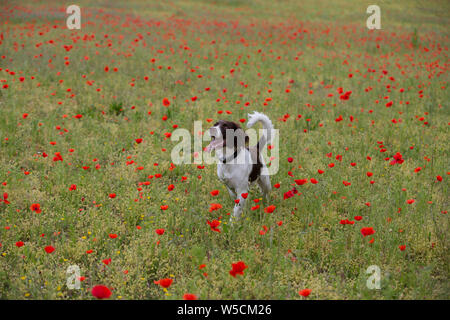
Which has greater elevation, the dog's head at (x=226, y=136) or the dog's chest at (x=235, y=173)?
the dog's head at (x=226, y=136)

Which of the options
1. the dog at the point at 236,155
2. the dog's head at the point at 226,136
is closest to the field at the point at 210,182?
the dog at the point at 236,155

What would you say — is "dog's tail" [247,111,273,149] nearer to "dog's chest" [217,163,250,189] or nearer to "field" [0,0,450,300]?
"dog's chest" [217,163,250,189]

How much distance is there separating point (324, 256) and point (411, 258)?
95cm

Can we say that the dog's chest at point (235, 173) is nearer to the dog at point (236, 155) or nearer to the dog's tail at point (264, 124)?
the dog at point (236, 155)

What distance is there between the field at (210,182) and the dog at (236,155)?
1.02 feet

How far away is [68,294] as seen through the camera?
325cm

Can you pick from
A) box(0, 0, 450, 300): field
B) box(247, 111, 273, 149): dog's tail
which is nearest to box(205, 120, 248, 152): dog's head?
box(247, 111, 273, 149): dog's tail

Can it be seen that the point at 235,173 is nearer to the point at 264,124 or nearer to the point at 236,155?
the point at 236,155

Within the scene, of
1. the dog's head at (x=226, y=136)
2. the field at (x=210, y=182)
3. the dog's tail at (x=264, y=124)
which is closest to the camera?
the field at (x=210, y=182)

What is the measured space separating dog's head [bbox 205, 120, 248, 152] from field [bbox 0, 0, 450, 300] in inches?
29.5

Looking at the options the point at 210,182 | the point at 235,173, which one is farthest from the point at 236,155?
the point at 210,182

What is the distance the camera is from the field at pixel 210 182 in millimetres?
3328

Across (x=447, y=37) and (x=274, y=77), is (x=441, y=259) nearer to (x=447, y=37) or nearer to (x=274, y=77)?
(x=274, y=77)
